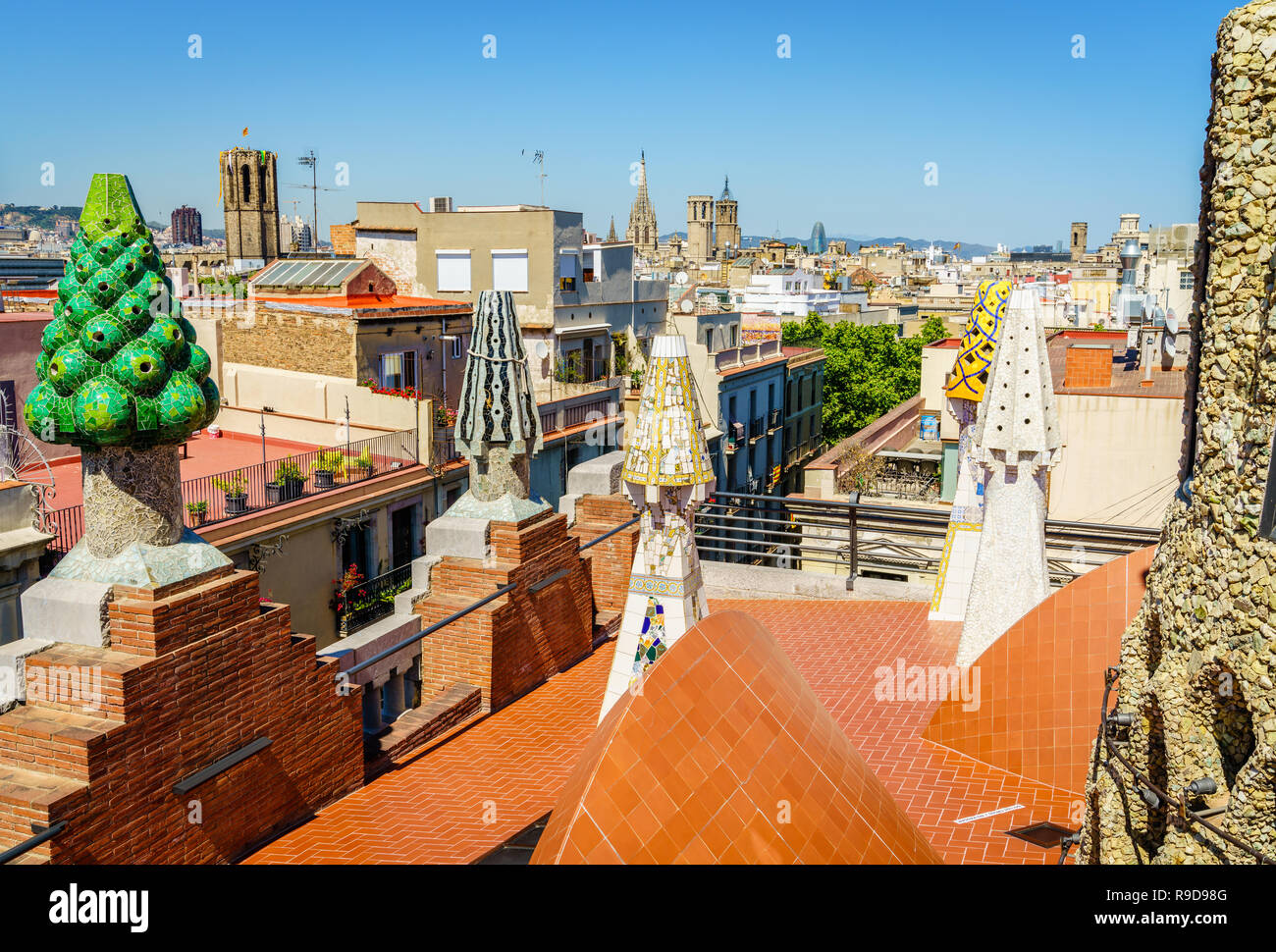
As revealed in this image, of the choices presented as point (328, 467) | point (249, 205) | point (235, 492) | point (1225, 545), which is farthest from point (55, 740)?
point (249, 205)

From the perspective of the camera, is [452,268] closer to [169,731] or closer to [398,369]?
[398,369]

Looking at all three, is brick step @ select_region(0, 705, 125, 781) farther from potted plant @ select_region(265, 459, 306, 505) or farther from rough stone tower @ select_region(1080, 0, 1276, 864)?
potted plant @ select_region(265, 459, 306, 505)

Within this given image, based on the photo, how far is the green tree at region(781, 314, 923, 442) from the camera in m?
59.3

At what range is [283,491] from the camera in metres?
20.6

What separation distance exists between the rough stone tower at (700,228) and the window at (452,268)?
142967 mm

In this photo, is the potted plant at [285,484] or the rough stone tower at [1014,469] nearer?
the rough stone tower at [1014,469]

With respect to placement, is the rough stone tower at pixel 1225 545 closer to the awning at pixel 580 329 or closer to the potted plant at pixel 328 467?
the potted plant at pixel 328 467

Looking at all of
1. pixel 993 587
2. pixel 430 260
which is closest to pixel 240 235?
pixel 430 260

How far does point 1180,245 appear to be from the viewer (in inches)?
2185

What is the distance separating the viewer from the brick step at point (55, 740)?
6.23 meters

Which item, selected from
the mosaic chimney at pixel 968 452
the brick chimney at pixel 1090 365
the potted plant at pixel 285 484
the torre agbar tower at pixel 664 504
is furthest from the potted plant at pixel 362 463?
the brick chimney at pixel 1090 365

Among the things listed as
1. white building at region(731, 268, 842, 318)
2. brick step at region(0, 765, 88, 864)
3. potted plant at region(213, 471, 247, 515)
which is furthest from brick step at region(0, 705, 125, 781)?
white building at region(731, 268, 842, 318)

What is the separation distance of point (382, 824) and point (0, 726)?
2837 mm

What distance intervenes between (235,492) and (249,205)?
9364cm
